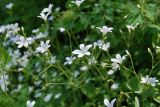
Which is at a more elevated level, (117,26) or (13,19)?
(13,19)

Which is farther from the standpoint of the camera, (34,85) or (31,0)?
(31,0)

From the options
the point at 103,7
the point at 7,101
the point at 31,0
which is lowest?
the point at 7,101

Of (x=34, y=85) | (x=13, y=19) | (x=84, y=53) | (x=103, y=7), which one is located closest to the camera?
(x=84, y=53)

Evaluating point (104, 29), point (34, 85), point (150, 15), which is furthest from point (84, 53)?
point (34, 85)

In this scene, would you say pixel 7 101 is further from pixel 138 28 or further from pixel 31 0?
pixel 31 0

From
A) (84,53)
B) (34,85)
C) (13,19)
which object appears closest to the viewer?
(84,53)

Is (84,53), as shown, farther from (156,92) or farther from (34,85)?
(34,85)

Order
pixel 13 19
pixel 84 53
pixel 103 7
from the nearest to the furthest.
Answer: pixel 84 53
pixel 103 7
pixel 13 19

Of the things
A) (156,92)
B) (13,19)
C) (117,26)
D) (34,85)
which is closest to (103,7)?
(117,26)

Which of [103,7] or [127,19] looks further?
[103,7]
